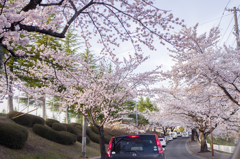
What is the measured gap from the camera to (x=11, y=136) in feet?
39.2

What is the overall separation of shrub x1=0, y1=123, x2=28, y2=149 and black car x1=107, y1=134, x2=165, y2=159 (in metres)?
8.51

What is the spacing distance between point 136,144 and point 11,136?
9126mm

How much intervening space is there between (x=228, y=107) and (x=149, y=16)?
14533mm

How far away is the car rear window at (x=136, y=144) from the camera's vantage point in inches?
225

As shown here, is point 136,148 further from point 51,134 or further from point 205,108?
point 205,108

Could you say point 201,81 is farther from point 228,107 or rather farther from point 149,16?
point 228,107

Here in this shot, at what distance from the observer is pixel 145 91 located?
15023mm

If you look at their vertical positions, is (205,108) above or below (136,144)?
below

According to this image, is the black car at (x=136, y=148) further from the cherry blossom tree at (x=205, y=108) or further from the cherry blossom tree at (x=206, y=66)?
the cherry blossom tree at (x=205, y=108)

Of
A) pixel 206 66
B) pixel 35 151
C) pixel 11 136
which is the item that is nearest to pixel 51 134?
pixel 35 151

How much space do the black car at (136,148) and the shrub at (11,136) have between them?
851cm

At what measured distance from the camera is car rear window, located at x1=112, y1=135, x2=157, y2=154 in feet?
18.7

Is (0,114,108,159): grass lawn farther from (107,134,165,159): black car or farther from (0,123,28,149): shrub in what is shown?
(107,134,165,159): black car

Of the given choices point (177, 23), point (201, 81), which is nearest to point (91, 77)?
point (201, 81)
